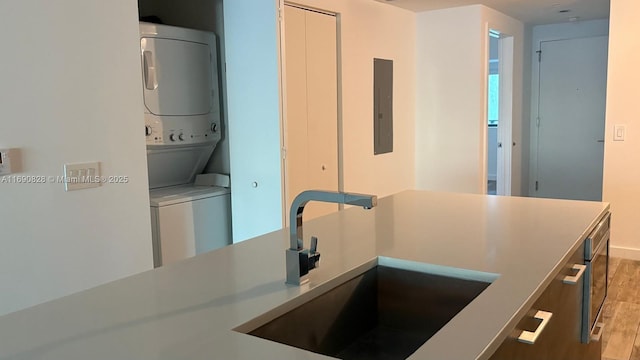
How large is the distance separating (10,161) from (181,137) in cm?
128

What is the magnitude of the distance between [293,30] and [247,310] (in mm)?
3029

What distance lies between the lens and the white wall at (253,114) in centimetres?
341

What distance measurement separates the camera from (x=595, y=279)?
A: 2.25 metres

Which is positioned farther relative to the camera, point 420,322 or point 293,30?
point 293,30

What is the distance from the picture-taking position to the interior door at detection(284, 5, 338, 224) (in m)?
4.03

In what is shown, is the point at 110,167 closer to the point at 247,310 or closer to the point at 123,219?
the point at 123,219

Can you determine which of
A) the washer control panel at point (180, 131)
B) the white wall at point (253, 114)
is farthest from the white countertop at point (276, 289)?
Result: the washer control panel at point (180, 131)

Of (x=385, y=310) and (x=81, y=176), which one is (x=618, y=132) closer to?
(x=385, y=310)

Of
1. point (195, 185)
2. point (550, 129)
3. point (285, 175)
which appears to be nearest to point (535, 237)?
point (285, 175)

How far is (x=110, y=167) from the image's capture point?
277cm

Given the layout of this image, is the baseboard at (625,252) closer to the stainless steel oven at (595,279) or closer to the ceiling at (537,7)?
the ceiling at (537,7)

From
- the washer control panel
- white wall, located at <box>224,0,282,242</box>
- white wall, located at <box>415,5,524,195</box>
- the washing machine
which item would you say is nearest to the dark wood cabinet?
white wall, located at <box>224,0,282,242</box>

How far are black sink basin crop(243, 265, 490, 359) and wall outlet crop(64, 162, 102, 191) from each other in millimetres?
1589

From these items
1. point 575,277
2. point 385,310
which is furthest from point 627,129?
point 385,310
